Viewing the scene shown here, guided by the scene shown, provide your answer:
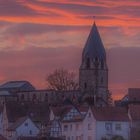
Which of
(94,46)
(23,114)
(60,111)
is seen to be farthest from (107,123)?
(94,46)

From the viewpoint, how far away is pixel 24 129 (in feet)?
345

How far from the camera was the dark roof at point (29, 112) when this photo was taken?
11069cm

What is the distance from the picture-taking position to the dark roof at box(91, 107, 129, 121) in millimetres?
95938

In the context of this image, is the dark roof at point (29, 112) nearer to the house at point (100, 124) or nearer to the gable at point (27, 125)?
the gable at point (27, 125)

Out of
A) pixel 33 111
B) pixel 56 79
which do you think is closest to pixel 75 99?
pixel 56 79

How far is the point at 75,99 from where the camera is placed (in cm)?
16538

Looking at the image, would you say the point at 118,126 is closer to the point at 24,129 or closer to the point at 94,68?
the point at 24,129

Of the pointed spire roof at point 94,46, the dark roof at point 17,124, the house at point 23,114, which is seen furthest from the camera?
the pointed spire roof at point 94,46

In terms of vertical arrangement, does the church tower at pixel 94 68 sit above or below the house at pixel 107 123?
above

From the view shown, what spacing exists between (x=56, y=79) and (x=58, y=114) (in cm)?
5792

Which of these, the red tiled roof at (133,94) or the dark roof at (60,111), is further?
the red tiled roof at (133,94)

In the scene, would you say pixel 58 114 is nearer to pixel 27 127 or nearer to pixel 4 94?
pixel 27 127

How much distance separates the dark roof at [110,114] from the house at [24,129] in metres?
10.4

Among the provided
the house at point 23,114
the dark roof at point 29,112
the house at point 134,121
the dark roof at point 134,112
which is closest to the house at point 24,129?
the house at point 23,114
